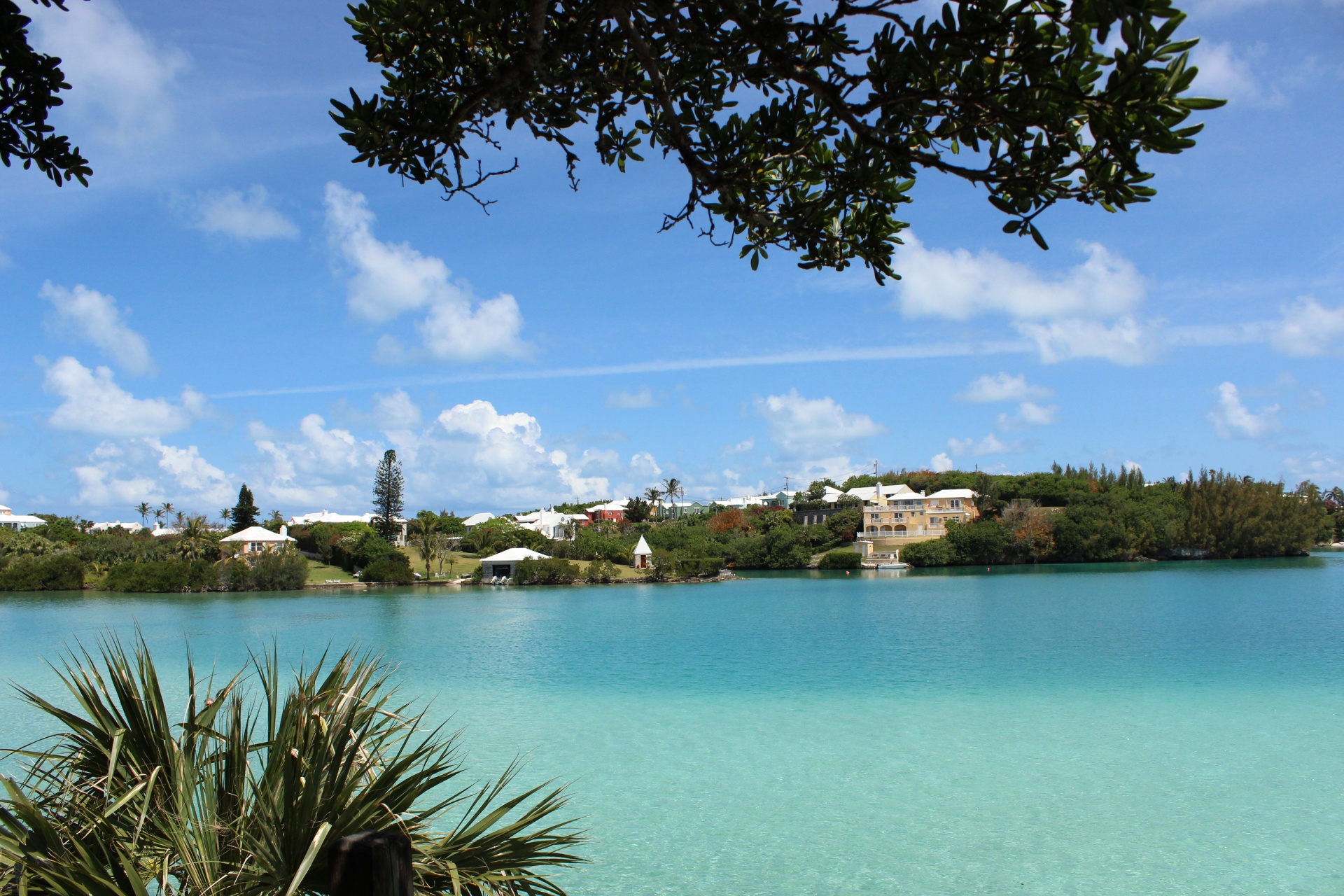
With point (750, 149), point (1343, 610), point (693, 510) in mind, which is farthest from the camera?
point (693, 510)

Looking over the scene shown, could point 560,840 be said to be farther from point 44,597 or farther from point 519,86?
point 44,597

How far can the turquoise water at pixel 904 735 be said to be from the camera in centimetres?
816

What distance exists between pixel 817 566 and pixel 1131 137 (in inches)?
2688

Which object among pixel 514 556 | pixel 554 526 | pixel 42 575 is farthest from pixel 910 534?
pixel 42 575

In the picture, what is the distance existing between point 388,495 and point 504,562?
1660cm

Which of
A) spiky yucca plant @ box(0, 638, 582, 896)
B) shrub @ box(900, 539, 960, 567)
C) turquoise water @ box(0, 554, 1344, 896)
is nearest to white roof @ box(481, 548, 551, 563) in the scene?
turquoise water @ box(0, 554, 1344, 896)

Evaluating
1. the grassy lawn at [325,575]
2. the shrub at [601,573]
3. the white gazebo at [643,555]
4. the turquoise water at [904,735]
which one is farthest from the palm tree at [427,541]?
the turquoise water at [904,735]

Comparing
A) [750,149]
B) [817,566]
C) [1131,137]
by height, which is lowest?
[817,566]

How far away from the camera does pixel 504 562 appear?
5356 centimetres

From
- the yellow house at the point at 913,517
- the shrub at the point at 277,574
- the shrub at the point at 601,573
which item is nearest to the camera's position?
the shrub at the point at 277,574

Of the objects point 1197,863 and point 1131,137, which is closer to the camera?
point 1131,137

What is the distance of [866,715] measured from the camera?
14.1 meters

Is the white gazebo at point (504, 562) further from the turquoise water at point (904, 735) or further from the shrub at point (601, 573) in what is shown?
the turquoise water at point (904, 735)

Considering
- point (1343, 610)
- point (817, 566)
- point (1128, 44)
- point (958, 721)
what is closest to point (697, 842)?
point (958, 721)
